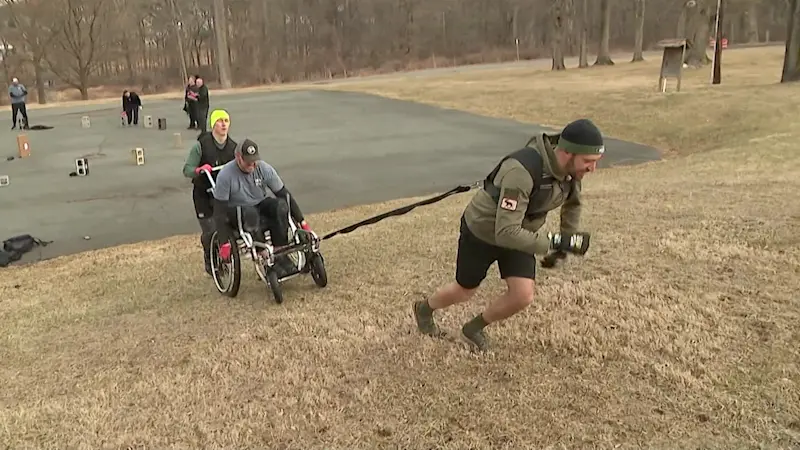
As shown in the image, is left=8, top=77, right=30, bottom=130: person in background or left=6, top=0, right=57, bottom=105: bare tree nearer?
left=8, top=77, right=30, bottom=130: person in background

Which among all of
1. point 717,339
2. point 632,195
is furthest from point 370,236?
point 717,339

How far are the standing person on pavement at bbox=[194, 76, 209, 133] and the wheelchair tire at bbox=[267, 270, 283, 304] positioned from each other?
18.0 metres

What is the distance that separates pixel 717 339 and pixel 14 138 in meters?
23.9

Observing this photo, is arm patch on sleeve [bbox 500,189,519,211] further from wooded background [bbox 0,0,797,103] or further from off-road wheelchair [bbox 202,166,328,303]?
wooded background [bbox 0,0,797,103]

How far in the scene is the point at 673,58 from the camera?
945 inches

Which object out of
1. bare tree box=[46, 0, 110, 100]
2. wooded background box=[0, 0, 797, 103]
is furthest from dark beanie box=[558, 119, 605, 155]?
bare tree box=[46, 0, 110, 100]

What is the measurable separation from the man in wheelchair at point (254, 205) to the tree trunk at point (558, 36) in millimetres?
36837

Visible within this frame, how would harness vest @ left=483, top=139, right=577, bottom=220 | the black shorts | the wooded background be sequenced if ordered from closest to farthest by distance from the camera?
harness vest @ left=483, top=139, right=577, bottom=220
the black shorts
the wooded background

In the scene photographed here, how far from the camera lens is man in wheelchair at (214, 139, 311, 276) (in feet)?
19.1

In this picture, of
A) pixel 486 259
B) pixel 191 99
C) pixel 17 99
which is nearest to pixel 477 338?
pixel 486 259

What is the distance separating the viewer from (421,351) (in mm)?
4570

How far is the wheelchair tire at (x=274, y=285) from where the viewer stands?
578 cm

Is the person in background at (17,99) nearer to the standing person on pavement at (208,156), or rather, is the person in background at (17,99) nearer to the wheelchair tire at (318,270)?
the standing person on pavement at (208,156)

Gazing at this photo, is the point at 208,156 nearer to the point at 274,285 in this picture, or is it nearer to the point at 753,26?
the point at 274,285
